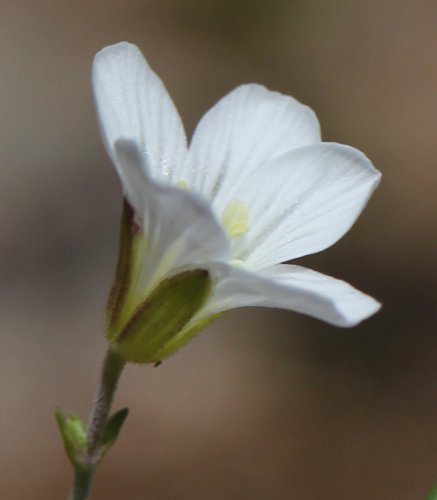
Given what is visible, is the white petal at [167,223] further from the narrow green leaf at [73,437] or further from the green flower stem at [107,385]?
the narrow green leaf at [73,437]

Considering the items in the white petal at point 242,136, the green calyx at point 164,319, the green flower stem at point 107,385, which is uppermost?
the white petal at point 242,136

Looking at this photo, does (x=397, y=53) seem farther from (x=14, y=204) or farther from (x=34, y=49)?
(x=14, y=204)

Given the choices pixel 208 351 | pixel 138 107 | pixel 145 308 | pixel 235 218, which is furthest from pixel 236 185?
pixel 208 351

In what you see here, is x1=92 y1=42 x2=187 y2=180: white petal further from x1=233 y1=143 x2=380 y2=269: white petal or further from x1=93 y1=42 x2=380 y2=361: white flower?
x1=233 y1=143 x2=380 y2=269: white petal

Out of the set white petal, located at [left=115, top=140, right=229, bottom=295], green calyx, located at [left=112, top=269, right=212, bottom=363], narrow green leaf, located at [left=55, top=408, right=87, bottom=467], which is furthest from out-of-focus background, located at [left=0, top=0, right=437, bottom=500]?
white petal, located at [left=115, top=140, right=229, bottom=295]

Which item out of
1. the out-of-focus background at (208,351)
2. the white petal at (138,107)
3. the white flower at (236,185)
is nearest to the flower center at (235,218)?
the white flower at (236,185)

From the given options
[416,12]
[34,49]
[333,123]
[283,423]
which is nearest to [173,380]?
[283,423]

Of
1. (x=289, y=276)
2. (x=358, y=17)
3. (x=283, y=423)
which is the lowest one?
(x=283, y=423)
